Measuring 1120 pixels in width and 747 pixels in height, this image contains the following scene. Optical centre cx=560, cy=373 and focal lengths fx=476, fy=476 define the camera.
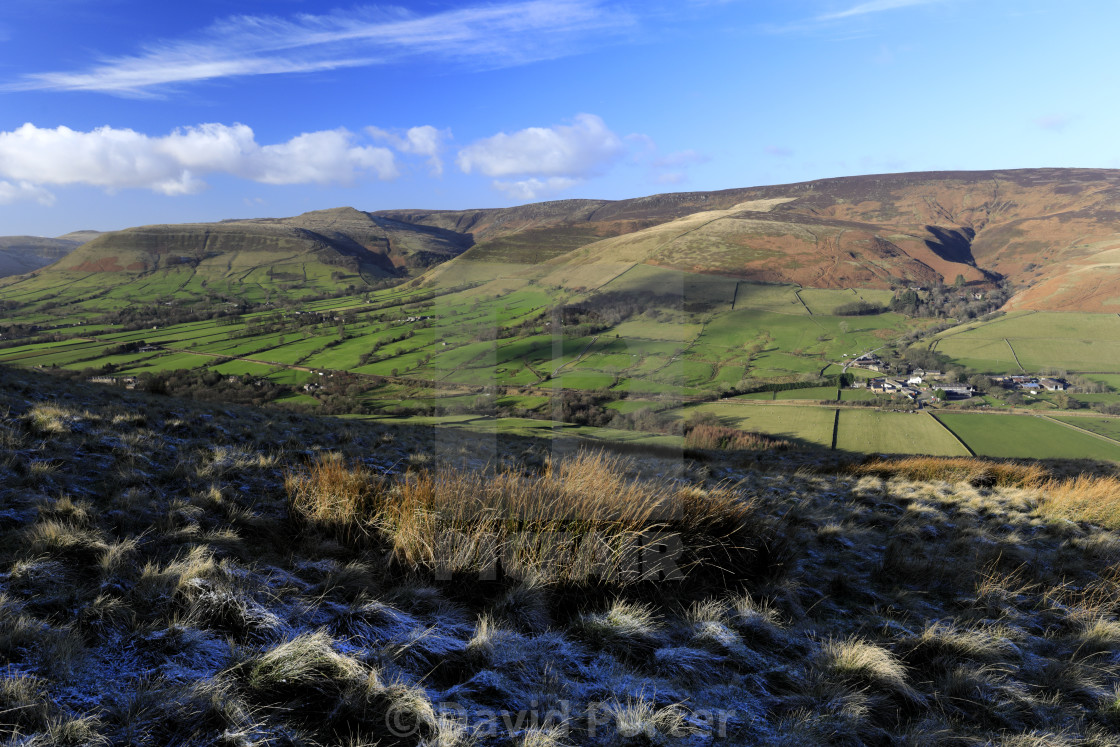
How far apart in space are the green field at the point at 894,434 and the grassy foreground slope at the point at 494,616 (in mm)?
27982

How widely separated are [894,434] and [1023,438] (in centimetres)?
994

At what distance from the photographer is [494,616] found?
3.41 meters

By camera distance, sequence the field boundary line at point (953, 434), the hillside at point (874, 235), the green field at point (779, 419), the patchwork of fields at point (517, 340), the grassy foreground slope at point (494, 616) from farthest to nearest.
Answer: the hillside at point (874, 235) < the green field at point (779, 419) < the field boundary line at point (953, 434) < the patchwork of fields at point (517, 340) < the grassy foreground slope at point (494, 616)

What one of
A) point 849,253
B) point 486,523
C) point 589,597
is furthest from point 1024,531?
point 849,253

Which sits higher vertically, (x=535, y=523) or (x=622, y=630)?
(x=535, y=523)

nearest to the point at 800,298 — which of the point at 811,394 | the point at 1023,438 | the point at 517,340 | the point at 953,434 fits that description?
the point at 811,394

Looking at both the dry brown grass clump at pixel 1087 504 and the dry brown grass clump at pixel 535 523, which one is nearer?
the dry brown grass clump at pixel 535 523

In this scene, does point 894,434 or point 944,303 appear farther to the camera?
point 944,303

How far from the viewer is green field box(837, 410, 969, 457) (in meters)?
30.4

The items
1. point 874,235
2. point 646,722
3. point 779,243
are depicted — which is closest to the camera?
point 646,722

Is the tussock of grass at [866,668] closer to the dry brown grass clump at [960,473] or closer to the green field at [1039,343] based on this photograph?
the dry brown grass clump at [960,473]

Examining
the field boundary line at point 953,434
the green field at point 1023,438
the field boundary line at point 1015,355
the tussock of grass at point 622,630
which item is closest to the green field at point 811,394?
the field boundary line at point 953,434

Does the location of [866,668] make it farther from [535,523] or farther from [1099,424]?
[1099,424]

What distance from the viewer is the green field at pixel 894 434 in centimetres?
3039
